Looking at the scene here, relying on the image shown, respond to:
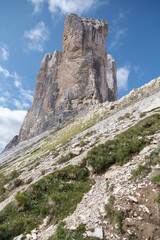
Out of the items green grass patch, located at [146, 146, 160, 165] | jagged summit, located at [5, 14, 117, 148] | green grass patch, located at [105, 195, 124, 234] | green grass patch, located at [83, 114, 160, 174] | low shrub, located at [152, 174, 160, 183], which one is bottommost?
green grass patch, located at [105, 195, 124, 234]

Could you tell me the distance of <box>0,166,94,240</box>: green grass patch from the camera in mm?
6438

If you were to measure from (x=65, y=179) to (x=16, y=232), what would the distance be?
3.61 m

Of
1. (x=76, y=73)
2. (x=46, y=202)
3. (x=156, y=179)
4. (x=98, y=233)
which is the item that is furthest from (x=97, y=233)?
(x=76, y=73)

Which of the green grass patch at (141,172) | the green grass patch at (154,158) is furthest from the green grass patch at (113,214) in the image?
the green grass patch at (154,158)

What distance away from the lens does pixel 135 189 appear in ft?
17.3

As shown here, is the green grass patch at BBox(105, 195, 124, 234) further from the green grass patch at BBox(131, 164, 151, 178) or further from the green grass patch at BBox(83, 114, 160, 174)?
the green grass patch at BBox(83, 114, 160, 174)

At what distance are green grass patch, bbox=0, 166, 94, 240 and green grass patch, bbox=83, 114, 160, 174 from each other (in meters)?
1.02

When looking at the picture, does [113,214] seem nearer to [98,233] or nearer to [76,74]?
[98,233]

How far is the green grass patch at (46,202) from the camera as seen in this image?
253 inches

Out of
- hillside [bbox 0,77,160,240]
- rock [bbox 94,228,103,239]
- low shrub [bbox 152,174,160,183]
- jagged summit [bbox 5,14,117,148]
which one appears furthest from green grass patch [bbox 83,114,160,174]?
jagged summit [bbox 5,14,117,148]

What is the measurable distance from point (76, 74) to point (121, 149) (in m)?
72.3

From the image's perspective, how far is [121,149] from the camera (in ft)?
29.6

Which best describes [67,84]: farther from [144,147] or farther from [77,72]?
[144,147]

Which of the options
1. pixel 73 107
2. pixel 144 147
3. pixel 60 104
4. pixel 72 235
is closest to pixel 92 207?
pixel 72 235
